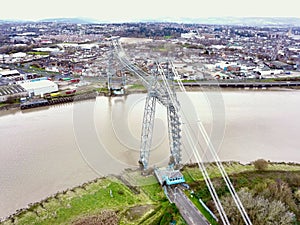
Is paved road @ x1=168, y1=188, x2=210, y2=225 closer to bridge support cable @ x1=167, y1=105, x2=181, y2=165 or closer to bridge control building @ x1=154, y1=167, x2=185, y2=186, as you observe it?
bridge control building @ x1=154, y1=167, x2=185, y2=186

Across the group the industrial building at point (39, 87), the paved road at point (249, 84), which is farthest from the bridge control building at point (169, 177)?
the paved road at point (249, 84)

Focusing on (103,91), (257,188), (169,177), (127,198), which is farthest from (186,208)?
(103,91)

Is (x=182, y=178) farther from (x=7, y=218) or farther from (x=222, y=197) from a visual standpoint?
Result: (x=7, y=218)

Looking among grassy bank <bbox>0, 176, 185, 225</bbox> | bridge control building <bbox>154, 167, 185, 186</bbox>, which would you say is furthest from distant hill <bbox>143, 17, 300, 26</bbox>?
grassy bank <bbox>0, 176, 185, 225</bbox>

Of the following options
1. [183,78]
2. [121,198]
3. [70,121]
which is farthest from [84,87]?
[121,198]

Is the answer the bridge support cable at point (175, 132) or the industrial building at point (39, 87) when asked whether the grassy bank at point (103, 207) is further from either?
the industrial building at point (39, 87)

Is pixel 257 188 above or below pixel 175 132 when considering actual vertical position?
below

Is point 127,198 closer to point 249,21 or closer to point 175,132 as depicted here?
point 175,132
